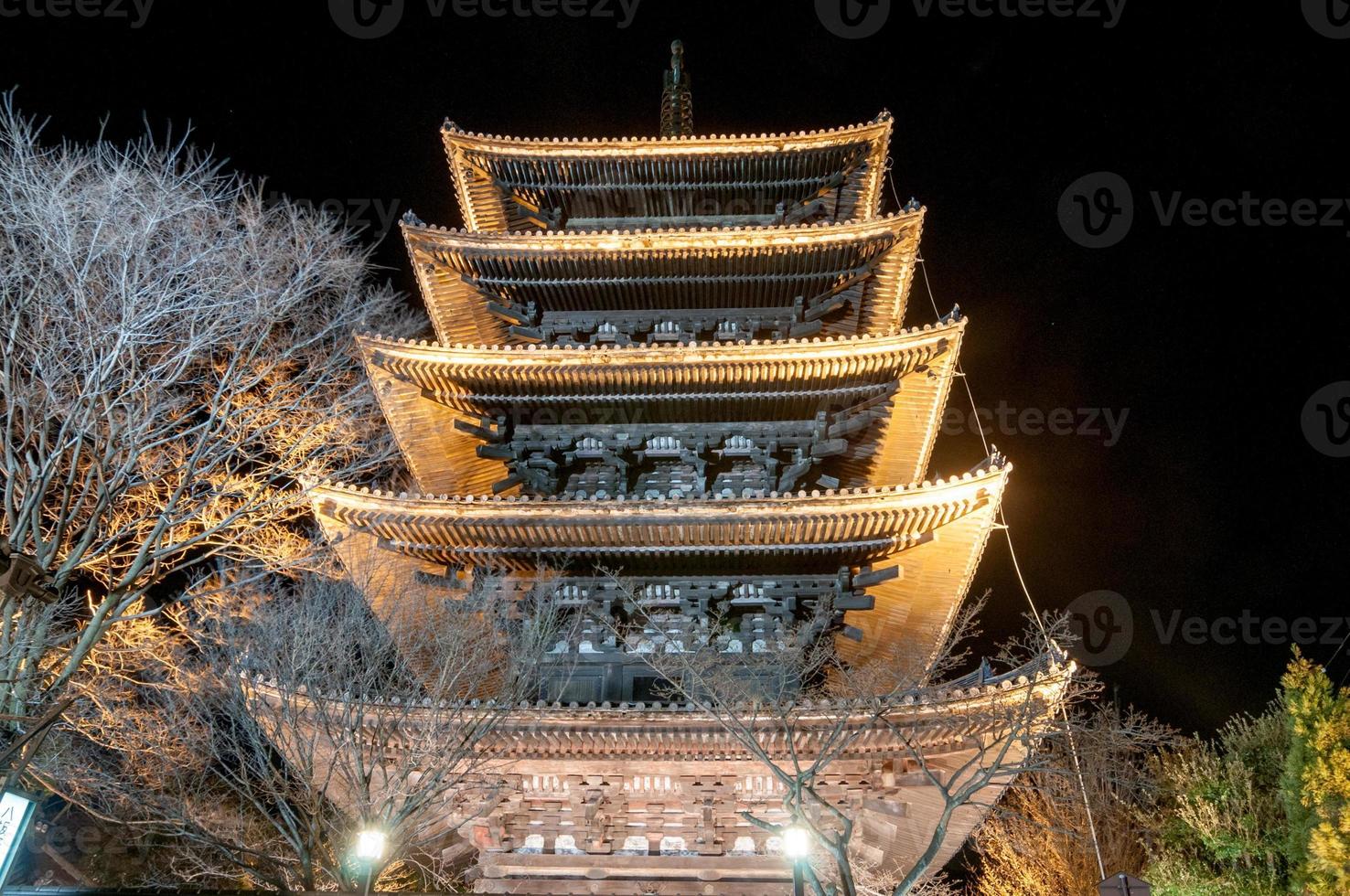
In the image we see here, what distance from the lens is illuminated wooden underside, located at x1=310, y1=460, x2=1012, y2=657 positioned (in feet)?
39.4

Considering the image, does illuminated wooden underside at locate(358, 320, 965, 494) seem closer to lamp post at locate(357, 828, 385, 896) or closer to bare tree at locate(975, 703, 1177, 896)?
lamp post at locate(357, 828, 385, 896)

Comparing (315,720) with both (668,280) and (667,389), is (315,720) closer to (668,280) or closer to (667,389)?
(667,389)

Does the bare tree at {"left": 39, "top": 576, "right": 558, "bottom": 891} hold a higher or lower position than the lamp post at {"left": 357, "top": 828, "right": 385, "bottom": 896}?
higher

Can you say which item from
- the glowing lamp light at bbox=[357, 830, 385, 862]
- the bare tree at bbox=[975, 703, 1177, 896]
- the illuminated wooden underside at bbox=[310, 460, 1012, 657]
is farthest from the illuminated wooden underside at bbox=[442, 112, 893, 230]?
the bare tree at bbox=[975, 703, 1177, 896]

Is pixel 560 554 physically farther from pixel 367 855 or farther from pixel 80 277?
pixel 80 277

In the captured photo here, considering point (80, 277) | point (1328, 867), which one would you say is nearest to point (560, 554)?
point (80, 277)

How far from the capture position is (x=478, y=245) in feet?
49.5

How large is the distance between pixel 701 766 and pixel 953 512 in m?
5.01

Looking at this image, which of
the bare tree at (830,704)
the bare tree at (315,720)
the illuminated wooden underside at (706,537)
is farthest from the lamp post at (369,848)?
the illuminated wooden underside at (706,537)

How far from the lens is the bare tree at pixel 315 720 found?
10703 millimetres

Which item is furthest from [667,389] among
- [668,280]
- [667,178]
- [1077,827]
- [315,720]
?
[1077,827]

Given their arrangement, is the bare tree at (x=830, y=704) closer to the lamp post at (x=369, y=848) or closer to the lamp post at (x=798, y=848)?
the lamp post at (x=798, y=848)

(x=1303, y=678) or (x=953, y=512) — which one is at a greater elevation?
(x=953, y=512)

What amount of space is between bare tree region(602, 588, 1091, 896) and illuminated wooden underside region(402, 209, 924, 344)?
5851 millimetres
